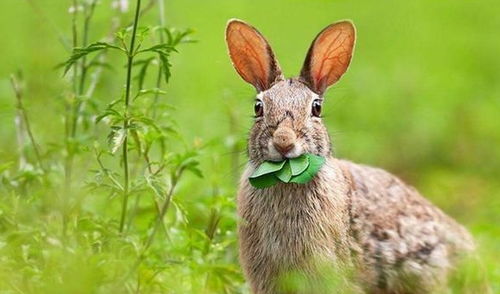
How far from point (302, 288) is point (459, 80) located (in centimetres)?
540

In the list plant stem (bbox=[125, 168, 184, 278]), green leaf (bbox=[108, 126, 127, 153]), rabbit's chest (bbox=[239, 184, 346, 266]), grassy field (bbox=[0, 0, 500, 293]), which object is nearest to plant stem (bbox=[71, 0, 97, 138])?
grassy field (bbox=[0, 0, 500, 293])

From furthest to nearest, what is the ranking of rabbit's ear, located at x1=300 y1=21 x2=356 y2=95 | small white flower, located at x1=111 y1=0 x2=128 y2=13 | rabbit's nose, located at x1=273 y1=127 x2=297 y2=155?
small white flower, located at x1=111 y1=0 x2=128 y2=13 → rabbit's ear, located at x1=300 y1=21 x2=356 y2=95 → rabbit's nose, located at x1=273 y1=127 x2=297 y2=155

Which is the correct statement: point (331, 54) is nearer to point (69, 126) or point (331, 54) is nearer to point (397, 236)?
point (397, 236)

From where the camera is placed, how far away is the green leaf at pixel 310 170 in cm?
627

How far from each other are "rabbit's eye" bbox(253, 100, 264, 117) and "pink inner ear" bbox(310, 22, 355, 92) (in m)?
0.31

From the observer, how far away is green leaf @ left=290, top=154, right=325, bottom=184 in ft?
20.6

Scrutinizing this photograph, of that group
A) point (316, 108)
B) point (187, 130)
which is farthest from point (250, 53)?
point (187, 130)

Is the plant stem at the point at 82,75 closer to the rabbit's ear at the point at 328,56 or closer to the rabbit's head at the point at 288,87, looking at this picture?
the rabbit's head at the point at 288,87

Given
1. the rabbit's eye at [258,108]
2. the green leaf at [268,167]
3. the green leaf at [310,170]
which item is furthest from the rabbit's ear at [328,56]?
the green leaf at [268,167]

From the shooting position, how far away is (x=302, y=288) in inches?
256

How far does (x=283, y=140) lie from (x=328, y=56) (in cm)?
77

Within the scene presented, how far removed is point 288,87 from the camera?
6535mm

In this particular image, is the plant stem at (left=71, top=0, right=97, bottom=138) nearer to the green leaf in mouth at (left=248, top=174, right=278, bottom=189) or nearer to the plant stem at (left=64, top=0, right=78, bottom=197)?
the plant stem at (left=64, top=0, right=78, bottom=197)

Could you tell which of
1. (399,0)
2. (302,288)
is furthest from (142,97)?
(399,0)
